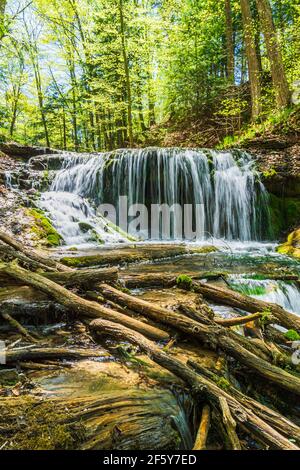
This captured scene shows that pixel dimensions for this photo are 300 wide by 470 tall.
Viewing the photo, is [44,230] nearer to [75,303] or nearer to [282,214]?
[75,303]

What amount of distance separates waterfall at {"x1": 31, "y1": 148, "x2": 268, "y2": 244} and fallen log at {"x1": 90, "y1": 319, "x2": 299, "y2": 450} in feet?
25.3

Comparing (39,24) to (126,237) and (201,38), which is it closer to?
(201,38)

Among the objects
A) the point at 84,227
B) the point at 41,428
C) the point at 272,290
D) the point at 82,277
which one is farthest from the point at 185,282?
the point at 84,227

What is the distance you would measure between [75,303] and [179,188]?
8693 millimetres

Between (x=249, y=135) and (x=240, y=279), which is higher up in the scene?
(x=249, y=135)

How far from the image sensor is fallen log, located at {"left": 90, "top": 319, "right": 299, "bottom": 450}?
5.81 ft

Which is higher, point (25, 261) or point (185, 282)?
point (25, 261)

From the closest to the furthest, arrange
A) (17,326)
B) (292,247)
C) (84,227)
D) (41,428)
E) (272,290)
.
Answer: (41,428), (17,326), (272,290), (292,247), (84,227)

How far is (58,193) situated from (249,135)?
7.74 m

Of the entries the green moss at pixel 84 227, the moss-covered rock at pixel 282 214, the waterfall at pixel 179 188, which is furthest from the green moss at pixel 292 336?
the moss-covered rock at pixel 282 214

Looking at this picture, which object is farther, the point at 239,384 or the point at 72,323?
the point at 72,323

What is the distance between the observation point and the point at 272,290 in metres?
4.70
